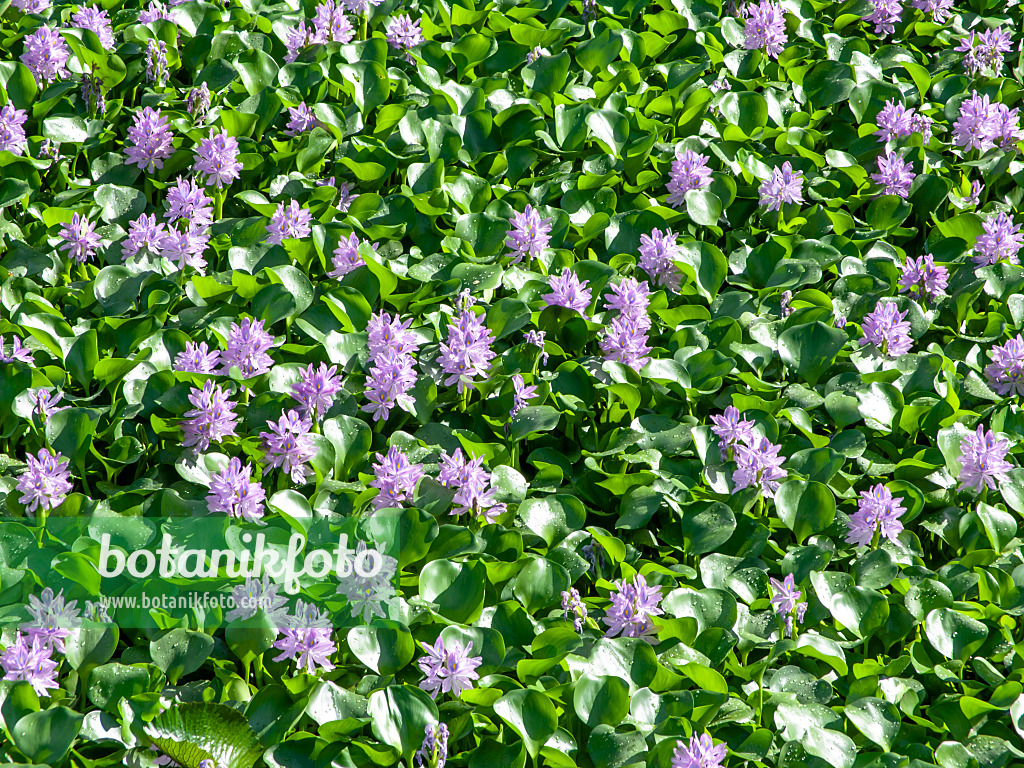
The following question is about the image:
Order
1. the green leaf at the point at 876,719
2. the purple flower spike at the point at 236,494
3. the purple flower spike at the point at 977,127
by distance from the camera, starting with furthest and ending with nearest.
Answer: the purple flower spike at the point at 977,127, the purple flower spike at the point at 236,494, the green leaf at the point at 876,719

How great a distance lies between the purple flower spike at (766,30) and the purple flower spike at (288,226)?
219 cm

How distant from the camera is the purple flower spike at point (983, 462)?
10.1 ft

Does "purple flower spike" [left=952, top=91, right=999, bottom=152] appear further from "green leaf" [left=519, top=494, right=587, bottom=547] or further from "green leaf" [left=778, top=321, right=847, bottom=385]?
"green leaf" [left=519, top=494, right=587, bottom=547]

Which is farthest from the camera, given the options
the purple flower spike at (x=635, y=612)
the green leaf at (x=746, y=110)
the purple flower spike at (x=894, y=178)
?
the green leaf at (x=746, y=110)

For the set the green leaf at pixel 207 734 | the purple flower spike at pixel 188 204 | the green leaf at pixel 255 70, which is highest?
the green leaf at pixel 255 70

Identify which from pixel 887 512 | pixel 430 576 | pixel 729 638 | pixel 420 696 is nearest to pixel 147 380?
pixel 430 576

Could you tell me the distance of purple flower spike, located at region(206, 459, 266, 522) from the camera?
2812mm

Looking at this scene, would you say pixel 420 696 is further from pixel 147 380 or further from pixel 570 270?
pixel 570 270

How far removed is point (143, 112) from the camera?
4008mm

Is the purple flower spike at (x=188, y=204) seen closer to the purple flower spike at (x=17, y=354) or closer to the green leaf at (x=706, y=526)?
the purple flower spike at (x=17, y=354)

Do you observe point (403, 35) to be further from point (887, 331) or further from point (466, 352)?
point (887, 331)

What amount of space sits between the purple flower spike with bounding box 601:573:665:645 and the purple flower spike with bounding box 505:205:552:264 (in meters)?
1.32

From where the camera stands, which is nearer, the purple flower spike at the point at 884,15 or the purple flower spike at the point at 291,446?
the purple flower spike at the point at 291,446

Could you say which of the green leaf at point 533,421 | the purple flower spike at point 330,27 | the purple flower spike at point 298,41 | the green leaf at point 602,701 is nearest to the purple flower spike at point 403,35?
the purple flower spike at point 330,27
